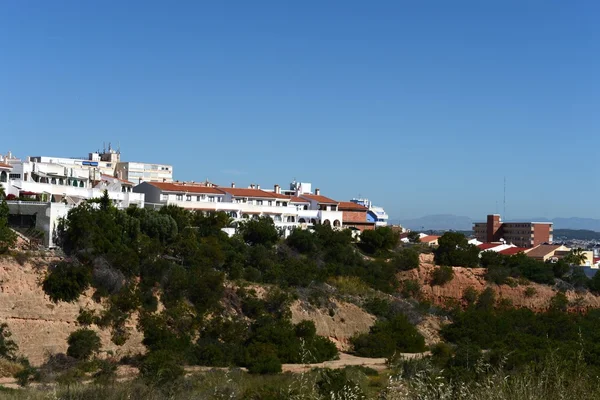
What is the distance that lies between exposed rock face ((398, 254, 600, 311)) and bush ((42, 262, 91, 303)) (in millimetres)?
24580

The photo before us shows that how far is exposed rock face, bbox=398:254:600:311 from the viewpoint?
53.0 meters

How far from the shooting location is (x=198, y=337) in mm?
35938

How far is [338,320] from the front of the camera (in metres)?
42.1

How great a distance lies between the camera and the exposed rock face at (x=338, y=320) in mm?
40750

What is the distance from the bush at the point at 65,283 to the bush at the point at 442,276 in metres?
25.9

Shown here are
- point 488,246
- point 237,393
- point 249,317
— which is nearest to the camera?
point 237,393

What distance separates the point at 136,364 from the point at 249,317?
787cm

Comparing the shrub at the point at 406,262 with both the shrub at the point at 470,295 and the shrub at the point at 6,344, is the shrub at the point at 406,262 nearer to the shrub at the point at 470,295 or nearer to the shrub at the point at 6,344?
the shrub at the point at 470,295

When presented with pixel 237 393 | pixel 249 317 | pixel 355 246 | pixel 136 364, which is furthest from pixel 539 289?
pixel 237 393

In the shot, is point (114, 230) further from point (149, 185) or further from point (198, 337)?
point (149, 185)

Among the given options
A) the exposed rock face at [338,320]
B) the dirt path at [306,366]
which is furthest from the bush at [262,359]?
→ the exposed rock face at [338,320]

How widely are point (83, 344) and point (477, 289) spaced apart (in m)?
29.7

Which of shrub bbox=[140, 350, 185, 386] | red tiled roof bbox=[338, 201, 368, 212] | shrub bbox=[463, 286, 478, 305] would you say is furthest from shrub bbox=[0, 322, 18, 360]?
red tiled roof bbox=[338, 201, 368, 212]

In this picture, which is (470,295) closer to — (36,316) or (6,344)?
(36,316)
